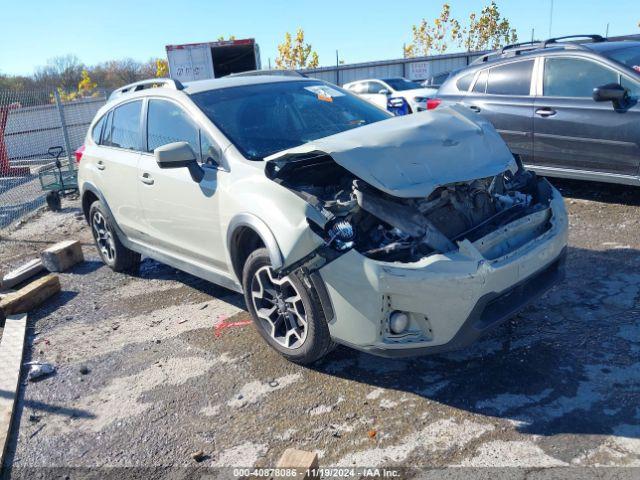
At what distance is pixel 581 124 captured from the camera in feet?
20.8

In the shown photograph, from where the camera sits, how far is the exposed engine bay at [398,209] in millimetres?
3252

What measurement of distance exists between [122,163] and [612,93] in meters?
4.90

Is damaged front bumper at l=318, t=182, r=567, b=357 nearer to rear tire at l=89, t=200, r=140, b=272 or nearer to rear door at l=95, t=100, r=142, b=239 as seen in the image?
rear door at l=95, t=100, r=142, b=239

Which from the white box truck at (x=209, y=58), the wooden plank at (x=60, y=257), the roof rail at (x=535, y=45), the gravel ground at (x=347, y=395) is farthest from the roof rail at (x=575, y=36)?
the white box truck at (x=209, y=58)

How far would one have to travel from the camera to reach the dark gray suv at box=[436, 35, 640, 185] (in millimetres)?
5988

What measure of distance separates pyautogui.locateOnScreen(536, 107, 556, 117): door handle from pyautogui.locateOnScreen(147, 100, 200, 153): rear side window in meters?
4.31

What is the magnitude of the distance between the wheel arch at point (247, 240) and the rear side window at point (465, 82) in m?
4.96

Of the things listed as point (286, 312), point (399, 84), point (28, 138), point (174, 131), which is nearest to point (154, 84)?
point (174, 131)

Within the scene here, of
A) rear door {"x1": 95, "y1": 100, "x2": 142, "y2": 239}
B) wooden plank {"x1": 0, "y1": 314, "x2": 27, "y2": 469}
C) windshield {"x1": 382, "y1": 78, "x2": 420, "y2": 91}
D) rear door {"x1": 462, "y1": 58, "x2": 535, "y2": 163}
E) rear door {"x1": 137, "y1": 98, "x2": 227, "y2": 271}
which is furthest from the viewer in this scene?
windshield {"x1": 382, "y1": 78, "x2": 420, "y2": 91}

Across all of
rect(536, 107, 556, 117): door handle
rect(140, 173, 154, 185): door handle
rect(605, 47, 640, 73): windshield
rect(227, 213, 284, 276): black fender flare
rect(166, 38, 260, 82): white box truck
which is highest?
rect(166, 38, 260, 82): white box truck

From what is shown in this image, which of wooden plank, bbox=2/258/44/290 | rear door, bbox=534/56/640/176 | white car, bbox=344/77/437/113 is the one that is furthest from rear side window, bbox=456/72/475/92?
white car, bbox=344/77/437/113

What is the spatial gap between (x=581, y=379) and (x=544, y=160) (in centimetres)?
410

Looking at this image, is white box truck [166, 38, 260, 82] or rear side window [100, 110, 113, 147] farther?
white box truck [166, 38, 260, 82]

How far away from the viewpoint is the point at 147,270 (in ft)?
20.7
